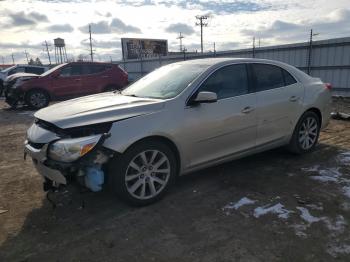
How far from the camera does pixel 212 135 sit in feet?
13.9

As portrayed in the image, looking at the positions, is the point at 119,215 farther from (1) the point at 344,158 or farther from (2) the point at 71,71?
(2) the point at 71,71

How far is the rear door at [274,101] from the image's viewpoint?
479 cm

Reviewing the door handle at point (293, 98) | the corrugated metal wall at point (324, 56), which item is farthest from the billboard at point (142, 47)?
the door handle at point (293, 98)

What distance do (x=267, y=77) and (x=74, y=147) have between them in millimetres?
3009

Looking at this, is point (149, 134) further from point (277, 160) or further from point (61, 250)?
point (277, 160)

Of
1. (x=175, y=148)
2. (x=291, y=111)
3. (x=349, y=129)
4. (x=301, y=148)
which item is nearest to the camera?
(x=175, y=148)

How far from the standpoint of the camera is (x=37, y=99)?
12766 mm

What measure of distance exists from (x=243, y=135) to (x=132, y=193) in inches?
68.1

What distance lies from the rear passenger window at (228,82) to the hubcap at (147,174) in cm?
104

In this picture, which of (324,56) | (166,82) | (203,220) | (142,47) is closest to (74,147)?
(203,220)

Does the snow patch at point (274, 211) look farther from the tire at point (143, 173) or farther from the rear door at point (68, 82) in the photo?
the rear door at point (68, 82)

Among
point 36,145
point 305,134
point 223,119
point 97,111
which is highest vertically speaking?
point 97,111

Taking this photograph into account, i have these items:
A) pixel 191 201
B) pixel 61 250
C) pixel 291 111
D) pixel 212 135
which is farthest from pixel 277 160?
pixel 61 250

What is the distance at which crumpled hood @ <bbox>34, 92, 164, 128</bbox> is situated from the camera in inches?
141
